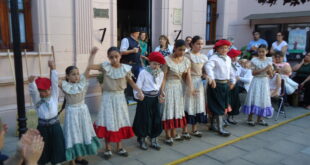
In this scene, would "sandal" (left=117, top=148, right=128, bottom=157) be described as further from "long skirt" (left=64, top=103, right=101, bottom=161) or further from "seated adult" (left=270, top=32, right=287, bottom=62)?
"seated adult" (left=270, top=32, right=287, bottom=62)

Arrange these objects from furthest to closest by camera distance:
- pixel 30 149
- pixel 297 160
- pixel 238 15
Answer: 1. pixel 238 15
2. pixel 297 160
3. pixel 30 149

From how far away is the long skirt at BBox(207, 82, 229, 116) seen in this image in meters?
5.14

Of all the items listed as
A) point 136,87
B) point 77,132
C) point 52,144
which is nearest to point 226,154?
point 136,87

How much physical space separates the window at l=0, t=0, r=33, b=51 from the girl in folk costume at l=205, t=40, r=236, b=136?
3.66 meters

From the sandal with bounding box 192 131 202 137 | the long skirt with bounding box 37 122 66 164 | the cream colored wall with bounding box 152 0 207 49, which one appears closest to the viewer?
the long skirt with bounding box 37 122 66 164

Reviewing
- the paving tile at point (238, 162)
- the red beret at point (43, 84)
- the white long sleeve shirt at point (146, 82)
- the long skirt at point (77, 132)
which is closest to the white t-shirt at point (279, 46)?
the paving tile at point (238, 162)

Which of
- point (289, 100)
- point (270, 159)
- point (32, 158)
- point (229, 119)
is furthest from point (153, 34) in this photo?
point (32, 158)

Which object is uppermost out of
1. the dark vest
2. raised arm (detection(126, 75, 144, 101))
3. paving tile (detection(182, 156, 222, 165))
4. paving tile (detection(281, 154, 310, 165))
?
the dark vest

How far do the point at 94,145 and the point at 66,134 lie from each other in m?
0.42

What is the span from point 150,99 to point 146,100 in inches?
2.6

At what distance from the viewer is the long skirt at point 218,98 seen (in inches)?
202

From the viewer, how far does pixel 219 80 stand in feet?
16.8

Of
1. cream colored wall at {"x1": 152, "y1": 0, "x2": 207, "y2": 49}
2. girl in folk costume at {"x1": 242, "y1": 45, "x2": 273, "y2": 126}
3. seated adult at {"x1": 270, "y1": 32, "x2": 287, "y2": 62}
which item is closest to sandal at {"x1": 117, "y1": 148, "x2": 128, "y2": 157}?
girl in folk costume at {"x1": 242, "y1": 45, "x2": 273, "y2": 126}

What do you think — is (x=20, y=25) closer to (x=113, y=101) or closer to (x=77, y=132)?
(x=113, y=101)
